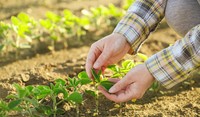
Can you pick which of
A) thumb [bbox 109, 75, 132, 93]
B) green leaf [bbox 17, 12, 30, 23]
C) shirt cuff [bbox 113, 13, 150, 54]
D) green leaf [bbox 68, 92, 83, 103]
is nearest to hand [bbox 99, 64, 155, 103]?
thumb [bbox 109, 75, 132, 93]

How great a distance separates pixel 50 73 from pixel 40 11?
132 centimetres

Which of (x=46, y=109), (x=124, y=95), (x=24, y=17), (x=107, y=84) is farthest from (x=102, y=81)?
(x=24, y=17)

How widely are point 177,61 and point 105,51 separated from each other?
33 centimetres

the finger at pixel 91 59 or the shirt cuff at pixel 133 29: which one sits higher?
the shirt cuff at pixel 133 29

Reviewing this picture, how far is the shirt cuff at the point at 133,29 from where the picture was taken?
1.91 metres

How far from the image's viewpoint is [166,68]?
1.68m

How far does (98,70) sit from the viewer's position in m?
1.87

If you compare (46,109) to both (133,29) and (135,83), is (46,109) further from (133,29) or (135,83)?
(133,29)

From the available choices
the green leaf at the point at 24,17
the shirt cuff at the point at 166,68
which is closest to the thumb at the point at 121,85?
the shirt cuff at the point at 166,68

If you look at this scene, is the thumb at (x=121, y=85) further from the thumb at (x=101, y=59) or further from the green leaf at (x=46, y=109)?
the green leaf at (x=46, y=109)

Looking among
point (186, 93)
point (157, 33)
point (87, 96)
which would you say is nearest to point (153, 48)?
point (157, 33)

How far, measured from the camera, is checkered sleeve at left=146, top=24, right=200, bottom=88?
1.65 meters

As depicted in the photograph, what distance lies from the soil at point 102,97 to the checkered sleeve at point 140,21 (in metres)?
0.31

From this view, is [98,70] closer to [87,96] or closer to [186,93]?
[87,96]
